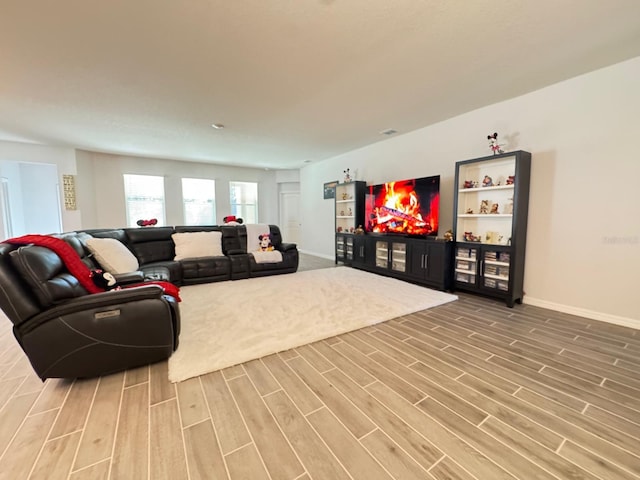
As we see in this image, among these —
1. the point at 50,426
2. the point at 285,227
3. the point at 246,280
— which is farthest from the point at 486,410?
the point at 285,227

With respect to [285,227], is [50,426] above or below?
below

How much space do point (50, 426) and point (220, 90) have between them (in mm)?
3139

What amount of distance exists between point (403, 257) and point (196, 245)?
3444 mm

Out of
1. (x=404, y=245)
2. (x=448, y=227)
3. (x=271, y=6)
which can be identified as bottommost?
(x=404, y=245)

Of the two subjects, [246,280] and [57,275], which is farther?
[246,280]

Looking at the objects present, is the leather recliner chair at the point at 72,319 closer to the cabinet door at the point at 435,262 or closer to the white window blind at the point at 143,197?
the cabinet door at the point at 435,262

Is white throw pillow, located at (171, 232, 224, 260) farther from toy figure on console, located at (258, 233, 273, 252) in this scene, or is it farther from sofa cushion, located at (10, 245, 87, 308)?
sofa cushion, located at (10, 245, 87, 308)

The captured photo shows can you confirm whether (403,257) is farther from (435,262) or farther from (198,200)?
(198,200)

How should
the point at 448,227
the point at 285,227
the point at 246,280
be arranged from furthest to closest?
the point at 285,227
the point at 246,280
the point at 448,227

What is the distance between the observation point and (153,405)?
1.53 meters

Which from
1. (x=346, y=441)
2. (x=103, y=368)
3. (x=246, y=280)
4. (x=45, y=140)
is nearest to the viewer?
(x=346, y=441)

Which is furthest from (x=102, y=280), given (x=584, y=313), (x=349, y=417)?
(x=584, y=313)

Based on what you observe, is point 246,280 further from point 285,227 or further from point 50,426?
point 285,227

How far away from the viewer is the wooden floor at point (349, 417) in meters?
1.16
